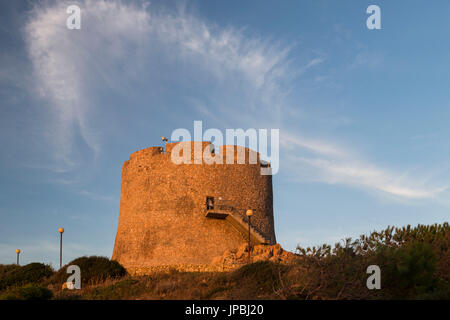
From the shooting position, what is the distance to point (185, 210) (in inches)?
1110

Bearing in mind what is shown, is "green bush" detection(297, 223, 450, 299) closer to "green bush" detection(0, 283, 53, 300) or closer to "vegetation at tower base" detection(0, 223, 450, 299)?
"vegetation at tower base" detection(0, 223, 450, 299)

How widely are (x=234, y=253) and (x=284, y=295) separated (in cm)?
1381

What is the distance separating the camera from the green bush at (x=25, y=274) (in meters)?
22.0

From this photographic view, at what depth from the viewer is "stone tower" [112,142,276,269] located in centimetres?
2769

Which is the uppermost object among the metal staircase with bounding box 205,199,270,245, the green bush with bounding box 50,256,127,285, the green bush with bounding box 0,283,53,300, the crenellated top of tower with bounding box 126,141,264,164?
the crenellated top of tower with bounding box 126,141,264,164

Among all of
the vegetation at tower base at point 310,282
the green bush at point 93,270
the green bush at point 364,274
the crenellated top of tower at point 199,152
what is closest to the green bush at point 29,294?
the vegetation at tower base at point 310,282

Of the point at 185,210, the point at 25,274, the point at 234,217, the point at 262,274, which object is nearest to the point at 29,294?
the point at 262,274

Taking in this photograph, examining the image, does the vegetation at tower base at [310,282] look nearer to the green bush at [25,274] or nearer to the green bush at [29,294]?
the green bush at [29,294]

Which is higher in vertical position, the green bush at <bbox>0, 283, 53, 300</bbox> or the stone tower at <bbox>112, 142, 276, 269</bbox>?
the stone tower at <bbox>112, 142, 276, 269</bbox>

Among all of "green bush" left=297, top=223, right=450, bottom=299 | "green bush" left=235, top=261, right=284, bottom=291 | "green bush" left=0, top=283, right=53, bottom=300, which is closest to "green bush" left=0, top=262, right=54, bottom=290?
"green bush" left=0, top=283, right=53, bottom=300

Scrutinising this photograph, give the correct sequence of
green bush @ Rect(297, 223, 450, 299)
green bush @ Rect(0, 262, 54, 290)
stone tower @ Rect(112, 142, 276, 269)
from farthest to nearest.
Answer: stone tower @ Rect(112, 142, 276, 269) < green bush @ Rect(0, 262, 54, 290) < green bush @ Rect(297, 223, 450, 299)

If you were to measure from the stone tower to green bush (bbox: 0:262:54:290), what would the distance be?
556 cm
